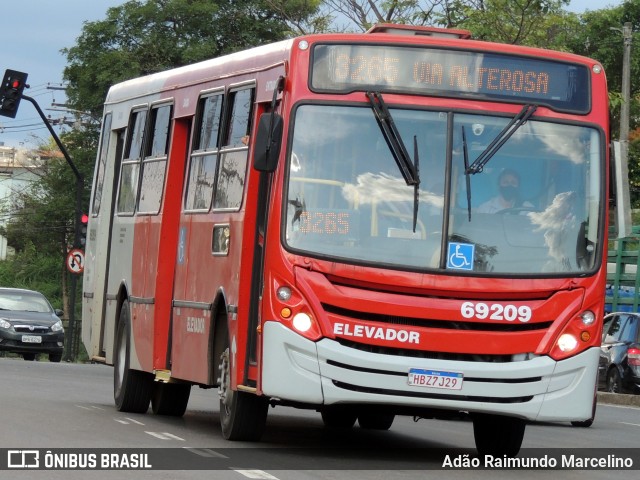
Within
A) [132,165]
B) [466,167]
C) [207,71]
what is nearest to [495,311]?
[466,167]

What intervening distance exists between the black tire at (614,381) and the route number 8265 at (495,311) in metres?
16.3

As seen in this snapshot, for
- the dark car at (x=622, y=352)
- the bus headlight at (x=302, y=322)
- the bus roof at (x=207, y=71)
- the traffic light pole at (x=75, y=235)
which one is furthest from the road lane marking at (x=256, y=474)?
the traffic light pole at (x=75, y=235)

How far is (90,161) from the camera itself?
60.5 m

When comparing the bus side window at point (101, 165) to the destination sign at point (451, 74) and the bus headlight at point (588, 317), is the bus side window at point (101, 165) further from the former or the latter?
the bus headlight at point (588, 317)

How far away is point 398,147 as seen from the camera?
11938 millimetres

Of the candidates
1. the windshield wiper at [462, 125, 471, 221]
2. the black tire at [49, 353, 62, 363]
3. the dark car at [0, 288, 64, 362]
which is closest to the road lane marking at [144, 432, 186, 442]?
the windshield wiper at [462, 125, 471, 221]

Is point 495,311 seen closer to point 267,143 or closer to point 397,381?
point 397,381

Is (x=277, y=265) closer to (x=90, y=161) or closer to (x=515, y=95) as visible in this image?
(x=515, y=95)

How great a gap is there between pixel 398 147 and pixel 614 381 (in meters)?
16.9

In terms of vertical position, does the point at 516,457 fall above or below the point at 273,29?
below

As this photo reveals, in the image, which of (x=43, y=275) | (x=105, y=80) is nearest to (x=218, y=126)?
(x=105, y=80)

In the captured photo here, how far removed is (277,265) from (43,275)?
264 ft

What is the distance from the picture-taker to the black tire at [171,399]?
1705 cm

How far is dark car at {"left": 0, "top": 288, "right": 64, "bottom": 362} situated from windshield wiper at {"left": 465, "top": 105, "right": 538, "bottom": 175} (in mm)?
26898
